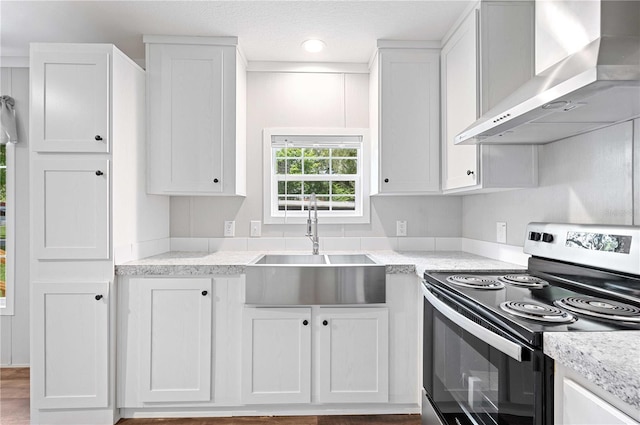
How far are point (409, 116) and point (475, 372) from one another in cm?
163

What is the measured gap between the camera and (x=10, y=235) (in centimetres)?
269

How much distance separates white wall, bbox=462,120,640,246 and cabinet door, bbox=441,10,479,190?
33cm

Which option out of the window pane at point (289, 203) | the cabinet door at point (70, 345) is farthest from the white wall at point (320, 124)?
the cabinet door at point (70, 345)

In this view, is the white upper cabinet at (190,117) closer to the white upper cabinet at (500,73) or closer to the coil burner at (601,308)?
the white upper cabinet at (500,73)

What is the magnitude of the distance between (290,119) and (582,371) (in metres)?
2.37

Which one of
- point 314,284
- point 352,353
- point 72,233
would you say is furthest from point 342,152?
point 72,233

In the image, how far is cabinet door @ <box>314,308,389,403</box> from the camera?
1996mm

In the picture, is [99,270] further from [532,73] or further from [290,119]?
[532,73]

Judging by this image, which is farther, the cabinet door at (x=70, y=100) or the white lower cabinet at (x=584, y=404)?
the cabinet door at (x=70, y=100)

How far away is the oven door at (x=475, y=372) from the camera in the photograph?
0.88m

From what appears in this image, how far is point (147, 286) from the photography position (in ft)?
6.55

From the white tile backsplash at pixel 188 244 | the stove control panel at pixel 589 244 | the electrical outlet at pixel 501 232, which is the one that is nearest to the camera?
the stove control panel at pixel 589 244

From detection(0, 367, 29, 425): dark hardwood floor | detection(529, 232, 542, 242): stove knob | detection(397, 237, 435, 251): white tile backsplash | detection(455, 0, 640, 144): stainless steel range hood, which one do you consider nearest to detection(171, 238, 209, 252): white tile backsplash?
detection(0, 367, 29, 425): dark hardwood floor

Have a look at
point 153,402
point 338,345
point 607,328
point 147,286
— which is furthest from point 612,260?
point 153,402
